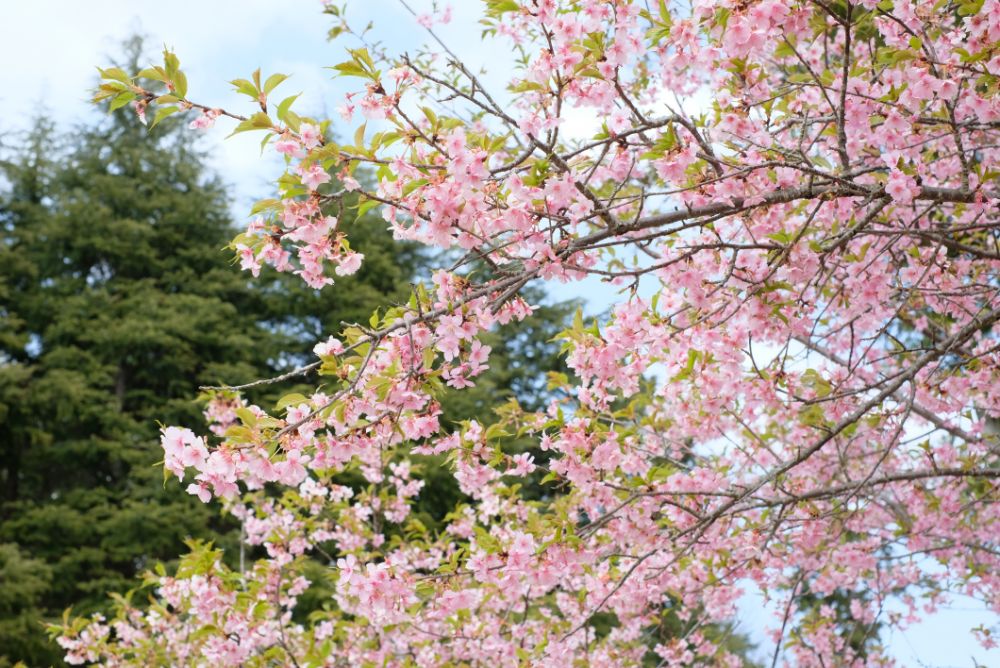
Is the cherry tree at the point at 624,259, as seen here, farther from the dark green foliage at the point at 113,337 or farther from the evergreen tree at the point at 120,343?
the dark green foliage at the point at 113,337

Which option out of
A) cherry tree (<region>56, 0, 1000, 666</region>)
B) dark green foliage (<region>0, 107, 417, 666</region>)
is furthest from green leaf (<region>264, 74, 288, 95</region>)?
dark green foliage (<region>0, 107, 417, 666</region>)

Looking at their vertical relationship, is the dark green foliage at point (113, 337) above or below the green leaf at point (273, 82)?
above

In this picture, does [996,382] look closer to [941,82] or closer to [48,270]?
[941,82]

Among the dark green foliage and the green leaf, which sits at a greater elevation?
the dark green foliage

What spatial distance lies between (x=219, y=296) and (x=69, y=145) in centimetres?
406

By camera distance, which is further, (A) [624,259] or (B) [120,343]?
(B) [120,343]

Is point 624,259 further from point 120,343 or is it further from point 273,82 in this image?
point 120,343

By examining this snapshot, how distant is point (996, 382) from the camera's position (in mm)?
3188

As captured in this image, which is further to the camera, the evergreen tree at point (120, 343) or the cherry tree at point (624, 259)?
the evergreen tree at point (120, 343)

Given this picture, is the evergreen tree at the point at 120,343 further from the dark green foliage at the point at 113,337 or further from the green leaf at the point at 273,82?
the green leaf at the point at 273,82

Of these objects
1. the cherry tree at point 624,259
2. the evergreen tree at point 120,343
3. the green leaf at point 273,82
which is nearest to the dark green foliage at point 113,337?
the evergreen tree at point 120,343

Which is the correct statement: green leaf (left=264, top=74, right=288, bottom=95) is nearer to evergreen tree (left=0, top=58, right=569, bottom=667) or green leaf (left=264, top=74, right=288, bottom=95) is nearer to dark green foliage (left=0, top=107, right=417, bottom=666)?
evergreen tree (left=0, top=58, right=569, bottom=667)

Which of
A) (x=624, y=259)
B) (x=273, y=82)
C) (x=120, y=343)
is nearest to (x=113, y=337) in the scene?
(x=120, y=343)

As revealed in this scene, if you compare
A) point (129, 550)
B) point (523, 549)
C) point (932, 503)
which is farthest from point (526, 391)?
point (523, 549)
